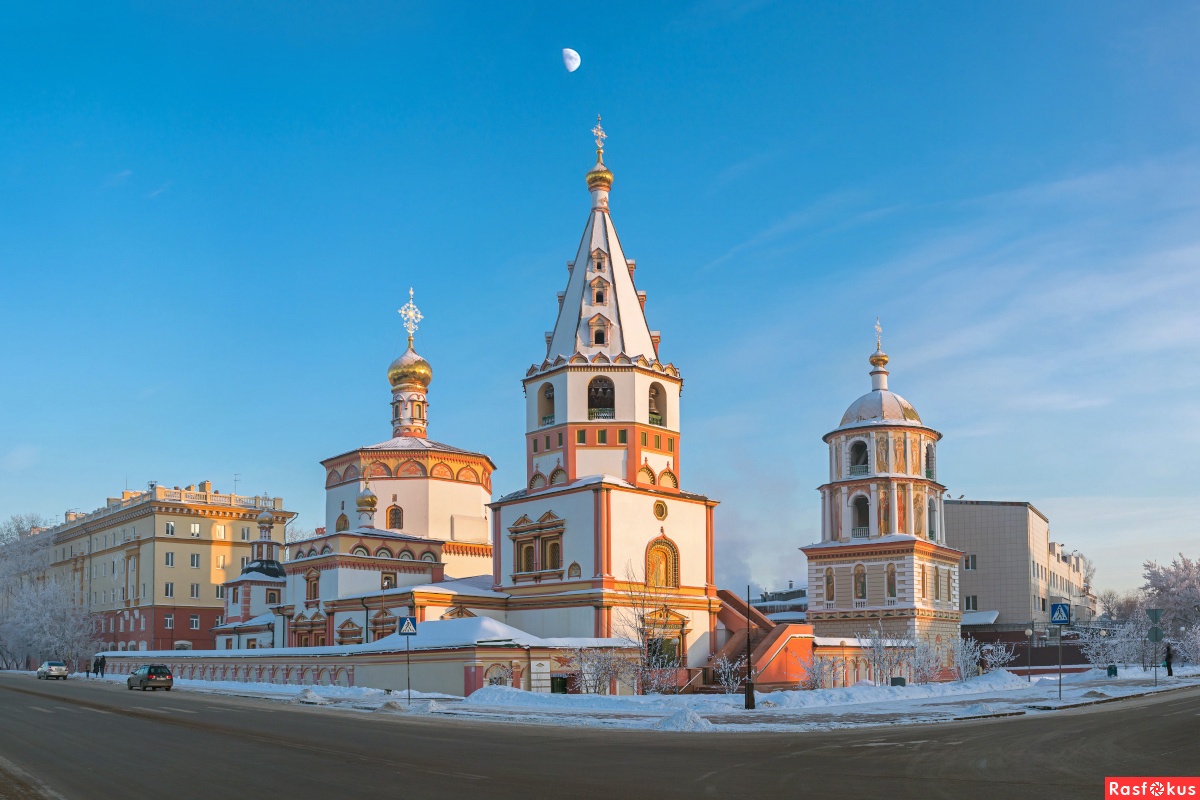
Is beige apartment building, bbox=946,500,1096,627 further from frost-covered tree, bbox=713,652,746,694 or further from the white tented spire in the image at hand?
the white tented spire

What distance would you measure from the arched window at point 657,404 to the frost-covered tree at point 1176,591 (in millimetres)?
41354

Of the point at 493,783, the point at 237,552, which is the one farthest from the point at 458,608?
the point at 237,552

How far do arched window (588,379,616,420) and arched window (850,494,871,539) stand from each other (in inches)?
660

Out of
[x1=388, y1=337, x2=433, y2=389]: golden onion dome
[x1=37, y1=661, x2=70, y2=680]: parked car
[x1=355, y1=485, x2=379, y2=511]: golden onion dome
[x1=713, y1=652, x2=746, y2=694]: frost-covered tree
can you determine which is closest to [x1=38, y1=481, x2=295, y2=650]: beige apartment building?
[x1=37, y1=661, x2=70, y2=680]: parked car

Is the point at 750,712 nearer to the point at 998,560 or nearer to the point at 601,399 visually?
the point at 601,399

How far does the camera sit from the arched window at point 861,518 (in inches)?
2079

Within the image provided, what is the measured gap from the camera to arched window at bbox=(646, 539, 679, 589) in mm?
41406

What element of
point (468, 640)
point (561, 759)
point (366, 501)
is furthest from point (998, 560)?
point (561, 759)

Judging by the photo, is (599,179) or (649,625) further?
(599,179)

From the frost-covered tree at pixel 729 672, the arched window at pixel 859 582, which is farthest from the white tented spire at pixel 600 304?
the arched window at pixel 859 582

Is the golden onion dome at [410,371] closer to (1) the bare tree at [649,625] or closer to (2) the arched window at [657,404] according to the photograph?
(2) the arched window at [657,404]

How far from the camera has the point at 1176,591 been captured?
6862 cm

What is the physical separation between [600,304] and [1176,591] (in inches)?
1836

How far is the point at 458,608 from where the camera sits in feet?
138
